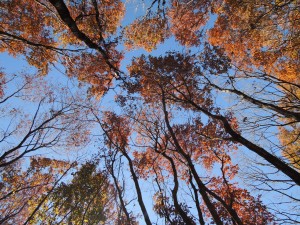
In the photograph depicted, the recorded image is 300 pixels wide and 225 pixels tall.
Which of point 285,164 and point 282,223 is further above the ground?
point 285,164

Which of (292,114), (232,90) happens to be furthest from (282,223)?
(232,90)

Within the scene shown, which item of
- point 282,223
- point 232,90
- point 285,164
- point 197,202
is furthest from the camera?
point 232,90

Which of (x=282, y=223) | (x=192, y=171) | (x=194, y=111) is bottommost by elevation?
(x=282, y=223)

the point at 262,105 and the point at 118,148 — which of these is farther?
the point at 118,148

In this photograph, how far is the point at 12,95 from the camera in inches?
449

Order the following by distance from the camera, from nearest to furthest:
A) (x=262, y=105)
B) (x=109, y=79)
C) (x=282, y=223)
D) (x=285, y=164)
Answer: (x=282, y=223), (x=285, y=164), (x=262, y=105), (x=109, y=79)

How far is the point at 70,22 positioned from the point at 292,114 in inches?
245

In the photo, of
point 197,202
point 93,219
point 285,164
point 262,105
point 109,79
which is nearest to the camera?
point 285,164

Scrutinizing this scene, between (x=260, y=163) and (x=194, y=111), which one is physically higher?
(x=194, y=111)

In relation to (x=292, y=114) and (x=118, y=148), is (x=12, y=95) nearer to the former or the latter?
(x=118, y=148)

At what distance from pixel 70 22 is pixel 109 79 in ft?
15.1

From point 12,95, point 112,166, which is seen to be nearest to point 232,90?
point 112,166

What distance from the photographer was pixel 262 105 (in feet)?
20.6

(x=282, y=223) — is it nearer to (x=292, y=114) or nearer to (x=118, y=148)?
(x=292, y=114)
